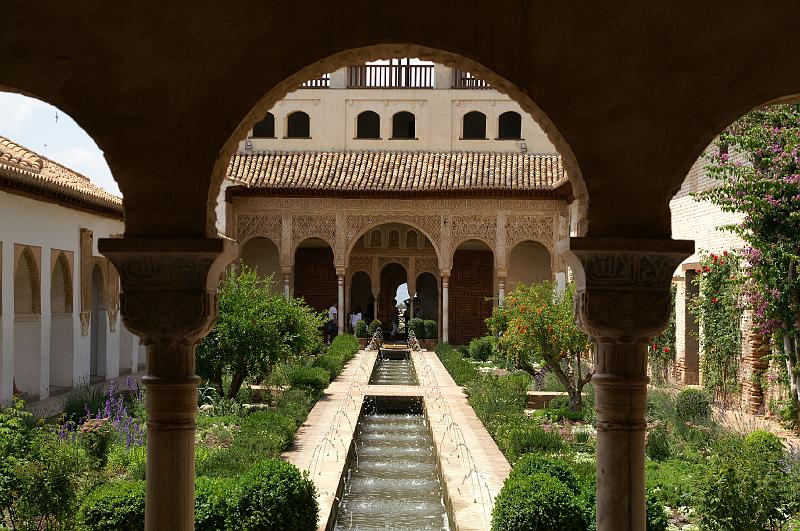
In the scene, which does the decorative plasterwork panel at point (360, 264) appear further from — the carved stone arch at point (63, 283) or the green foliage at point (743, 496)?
the green foliage at point (743, 496)

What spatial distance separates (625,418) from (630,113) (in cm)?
144

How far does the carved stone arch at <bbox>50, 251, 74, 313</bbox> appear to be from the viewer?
17781 mm

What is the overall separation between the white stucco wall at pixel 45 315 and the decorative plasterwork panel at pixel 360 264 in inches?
470

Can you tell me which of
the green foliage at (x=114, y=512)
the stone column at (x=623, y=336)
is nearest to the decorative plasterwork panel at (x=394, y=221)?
the green foliage at (x=114, y=512)

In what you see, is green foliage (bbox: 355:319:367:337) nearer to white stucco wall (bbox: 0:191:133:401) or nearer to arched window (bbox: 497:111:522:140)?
arched window (bbox: 497:111:522:140)

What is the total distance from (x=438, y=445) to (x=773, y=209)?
5113 mm

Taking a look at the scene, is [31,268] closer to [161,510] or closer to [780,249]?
[780,249]

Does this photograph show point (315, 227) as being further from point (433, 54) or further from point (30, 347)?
point (433, 54)

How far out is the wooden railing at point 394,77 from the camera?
31297 millimetres

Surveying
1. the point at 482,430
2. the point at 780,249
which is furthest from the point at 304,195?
the point at 780,249

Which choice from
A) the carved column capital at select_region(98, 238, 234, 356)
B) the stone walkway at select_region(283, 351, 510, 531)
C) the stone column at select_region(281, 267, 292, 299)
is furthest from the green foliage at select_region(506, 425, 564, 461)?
the stone column at select_region(281, 267, 292, 299)

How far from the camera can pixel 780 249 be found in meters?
11.8

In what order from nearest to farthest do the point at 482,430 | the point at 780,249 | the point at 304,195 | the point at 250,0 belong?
the point at 250,0 → the point at 780,249 → the point at 482,430 → the point at 304,195

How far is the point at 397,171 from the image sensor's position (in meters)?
29.1
